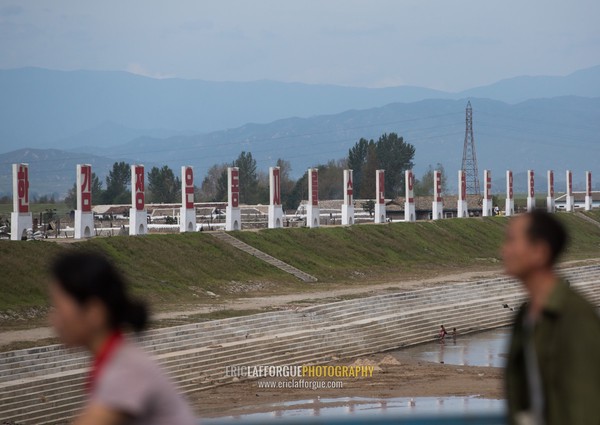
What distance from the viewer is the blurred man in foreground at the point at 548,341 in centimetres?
529

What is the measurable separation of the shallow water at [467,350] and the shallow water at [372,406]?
6.29 metres

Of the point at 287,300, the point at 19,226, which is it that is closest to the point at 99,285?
the point at 287,300

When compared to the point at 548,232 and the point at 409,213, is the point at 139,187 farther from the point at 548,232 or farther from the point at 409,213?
the point at 548,232

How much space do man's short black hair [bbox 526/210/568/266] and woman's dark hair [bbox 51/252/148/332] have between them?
1.77 meters

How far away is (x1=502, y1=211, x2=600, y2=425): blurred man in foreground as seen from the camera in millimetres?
5289

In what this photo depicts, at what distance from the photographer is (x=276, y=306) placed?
4675 cm

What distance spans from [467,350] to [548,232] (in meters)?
38.5

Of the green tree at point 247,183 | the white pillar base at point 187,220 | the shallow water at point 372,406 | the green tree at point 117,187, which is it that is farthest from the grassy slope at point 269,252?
the green tree at point 247,183

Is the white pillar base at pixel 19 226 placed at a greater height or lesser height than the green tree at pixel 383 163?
lesser

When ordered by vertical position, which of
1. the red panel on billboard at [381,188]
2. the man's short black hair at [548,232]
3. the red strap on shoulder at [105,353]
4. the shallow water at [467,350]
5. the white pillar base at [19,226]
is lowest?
the shallow water at [467,350]

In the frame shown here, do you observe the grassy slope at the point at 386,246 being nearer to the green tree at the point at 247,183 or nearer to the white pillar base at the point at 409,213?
the white pillar base at the point at 409,213

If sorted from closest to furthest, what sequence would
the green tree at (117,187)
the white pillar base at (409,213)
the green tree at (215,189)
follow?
the white pillar base at (409,213) < the green tree at (117,187) < the green tree at (215,189)

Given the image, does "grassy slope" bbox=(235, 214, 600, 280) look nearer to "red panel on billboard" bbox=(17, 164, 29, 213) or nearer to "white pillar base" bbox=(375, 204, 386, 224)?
"white pillar base" bbox=(375, 204, 386, 224)

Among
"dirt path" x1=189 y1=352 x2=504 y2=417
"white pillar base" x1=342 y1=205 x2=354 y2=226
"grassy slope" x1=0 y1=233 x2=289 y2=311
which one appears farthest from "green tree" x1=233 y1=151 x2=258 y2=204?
"dirt path" x1=189 y1=352 x2=504 y2=417
